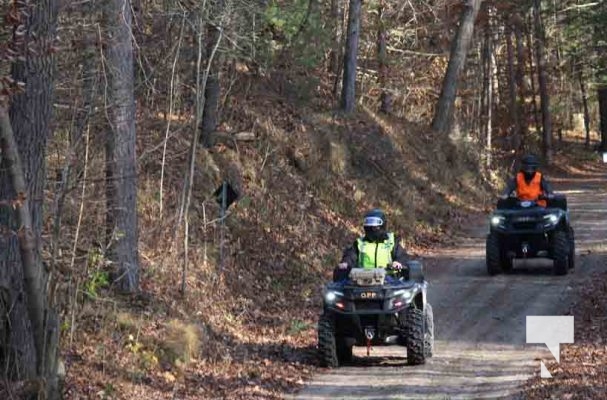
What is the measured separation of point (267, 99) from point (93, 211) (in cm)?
1163

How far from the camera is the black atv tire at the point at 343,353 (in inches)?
536

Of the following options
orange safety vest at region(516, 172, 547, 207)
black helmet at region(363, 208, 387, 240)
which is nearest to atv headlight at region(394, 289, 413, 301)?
black helmet at region(363, 208, 387, 240)

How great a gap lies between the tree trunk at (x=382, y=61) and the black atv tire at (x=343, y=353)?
63.5 feet

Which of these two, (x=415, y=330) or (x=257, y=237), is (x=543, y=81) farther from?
(x=415, y=330)

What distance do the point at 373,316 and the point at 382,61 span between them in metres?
20.6

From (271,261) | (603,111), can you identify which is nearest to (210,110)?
(271,261)

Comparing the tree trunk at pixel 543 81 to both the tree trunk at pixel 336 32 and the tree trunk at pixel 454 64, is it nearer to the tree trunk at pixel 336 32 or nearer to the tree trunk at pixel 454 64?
the tree trunk at pixel 454 64

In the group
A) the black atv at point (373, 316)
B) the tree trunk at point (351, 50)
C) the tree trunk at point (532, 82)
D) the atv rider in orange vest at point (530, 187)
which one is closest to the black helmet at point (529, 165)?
the atv rider in orange vest at point (530, 187)

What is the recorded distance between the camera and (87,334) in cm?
1300

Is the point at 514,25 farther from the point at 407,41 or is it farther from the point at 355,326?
the point at 355,326

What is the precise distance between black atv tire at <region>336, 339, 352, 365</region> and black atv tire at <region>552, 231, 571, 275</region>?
6.99 m

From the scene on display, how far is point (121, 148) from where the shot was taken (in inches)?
573

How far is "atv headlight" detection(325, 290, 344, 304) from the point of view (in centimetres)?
1325

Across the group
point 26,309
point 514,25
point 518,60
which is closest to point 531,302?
point 26,309
